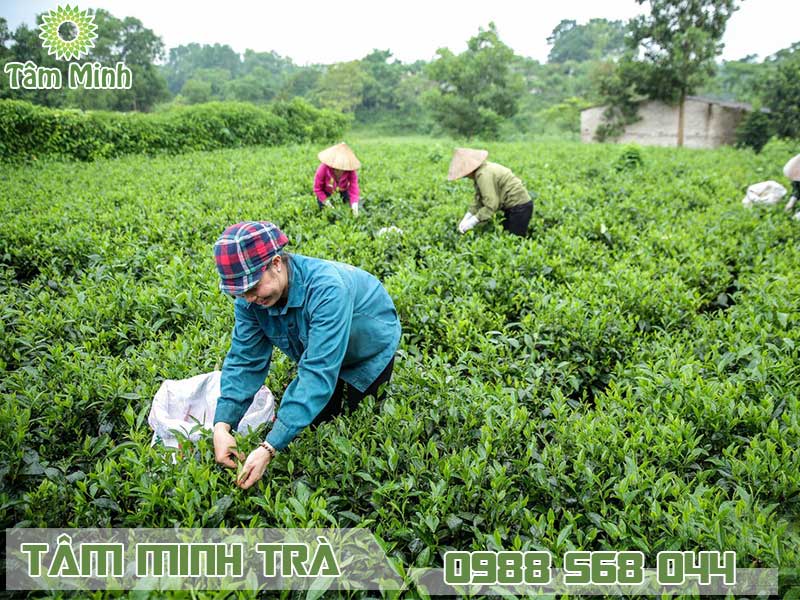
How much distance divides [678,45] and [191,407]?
27.8 metres

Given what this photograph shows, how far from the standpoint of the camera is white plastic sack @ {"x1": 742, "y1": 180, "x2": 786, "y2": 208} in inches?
295

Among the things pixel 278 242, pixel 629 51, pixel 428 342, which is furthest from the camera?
pixel 629 51

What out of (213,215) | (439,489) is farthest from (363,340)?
(213,215)

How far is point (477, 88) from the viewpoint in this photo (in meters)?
34.2

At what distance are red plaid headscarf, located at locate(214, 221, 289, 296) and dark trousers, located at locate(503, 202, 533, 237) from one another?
4.10 metres

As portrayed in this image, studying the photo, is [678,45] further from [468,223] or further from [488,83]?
[468,223]

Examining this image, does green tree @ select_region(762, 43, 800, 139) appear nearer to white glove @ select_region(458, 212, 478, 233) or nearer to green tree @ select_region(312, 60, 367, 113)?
white glove @ select_region(458, 212, 478, 233)

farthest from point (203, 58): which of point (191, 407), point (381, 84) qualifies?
point (191, 407)

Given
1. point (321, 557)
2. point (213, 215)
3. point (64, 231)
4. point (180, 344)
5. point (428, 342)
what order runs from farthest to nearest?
point (213, 215), point (64, 231), point (428, 342), point (180, 344), point (321, 557)

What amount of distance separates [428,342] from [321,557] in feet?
6.35

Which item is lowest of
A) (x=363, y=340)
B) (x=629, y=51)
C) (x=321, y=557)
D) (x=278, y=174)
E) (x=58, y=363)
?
(x=321, y=557)

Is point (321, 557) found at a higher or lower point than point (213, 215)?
lower

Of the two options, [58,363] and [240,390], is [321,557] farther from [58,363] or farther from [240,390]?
[58,363]

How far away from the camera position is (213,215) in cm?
640
